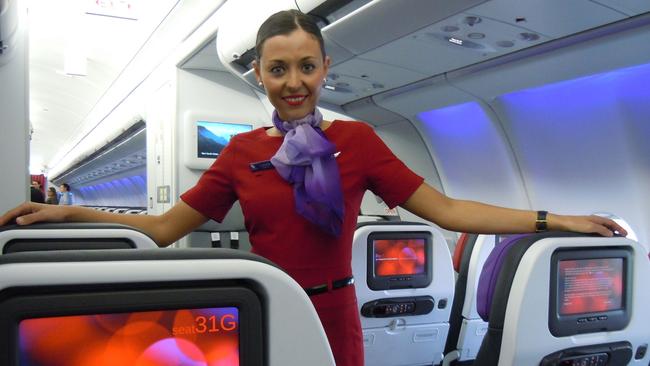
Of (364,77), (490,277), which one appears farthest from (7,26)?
(490,277)

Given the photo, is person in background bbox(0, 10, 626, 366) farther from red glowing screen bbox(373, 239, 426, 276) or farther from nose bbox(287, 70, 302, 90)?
red glowing screen bbox(373, 239, 426, 276)

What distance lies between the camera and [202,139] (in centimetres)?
741

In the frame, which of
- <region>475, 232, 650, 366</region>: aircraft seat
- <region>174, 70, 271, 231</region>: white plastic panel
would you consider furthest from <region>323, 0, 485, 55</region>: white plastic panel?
<region>174, 70, 271, 231</region>: white plastic panel

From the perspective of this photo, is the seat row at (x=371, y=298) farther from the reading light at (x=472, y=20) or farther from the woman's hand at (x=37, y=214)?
the reading light at (x=472, y=20)

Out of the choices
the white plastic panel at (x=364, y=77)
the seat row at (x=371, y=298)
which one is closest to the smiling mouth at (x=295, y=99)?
the seat row at (x=371, y=298)

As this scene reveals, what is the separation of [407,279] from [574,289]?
65.7 inches

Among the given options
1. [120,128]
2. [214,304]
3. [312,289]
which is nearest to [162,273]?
[214,304]

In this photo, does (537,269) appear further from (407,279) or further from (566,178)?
(566,178)

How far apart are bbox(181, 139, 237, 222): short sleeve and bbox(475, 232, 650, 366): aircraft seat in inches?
39.8

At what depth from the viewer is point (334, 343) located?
4.86ft

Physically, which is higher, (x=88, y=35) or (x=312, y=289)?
(x=88, y=35)

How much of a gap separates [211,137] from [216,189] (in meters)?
6.01

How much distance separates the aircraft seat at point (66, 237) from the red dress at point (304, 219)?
2.46 ft

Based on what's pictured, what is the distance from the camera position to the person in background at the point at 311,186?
4.81 feet
